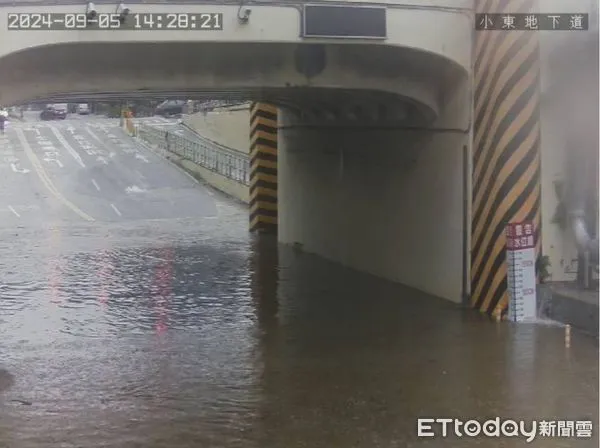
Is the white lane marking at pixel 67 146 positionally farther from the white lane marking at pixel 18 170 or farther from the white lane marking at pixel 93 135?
the white lane marking at pixel 18 170

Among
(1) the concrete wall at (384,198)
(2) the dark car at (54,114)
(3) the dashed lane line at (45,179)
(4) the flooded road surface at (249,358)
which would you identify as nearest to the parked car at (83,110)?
(2) the dark car at (54,114)

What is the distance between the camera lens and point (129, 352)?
10.1 meters

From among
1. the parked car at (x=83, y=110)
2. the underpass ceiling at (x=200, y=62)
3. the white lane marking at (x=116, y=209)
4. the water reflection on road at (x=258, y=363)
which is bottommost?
the water reflection on road at (x=258, y=363)

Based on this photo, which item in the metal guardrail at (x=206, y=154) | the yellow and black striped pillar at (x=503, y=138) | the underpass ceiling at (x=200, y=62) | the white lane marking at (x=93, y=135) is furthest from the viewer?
the white lane marking at (x=93, y=135)

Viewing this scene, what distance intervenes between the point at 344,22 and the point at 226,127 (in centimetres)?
2511

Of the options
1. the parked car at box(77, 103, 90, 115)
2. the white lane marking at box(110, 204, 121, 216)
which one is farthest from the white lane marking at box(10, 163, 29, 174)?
the parked car at box(77, 103, 90, 115)

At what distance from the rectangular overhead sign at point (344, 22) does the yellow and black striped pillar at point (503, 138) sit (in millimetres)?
1461

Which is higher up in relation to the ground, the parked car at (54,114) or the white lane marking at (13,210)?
the parked car at (54,114)

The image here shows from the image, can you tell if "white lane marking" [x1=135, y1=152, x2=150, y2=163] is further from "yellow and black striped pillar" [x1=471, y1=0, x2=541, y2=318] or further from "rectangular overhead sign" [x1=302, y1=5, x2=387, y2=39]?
"rectangular overhead sign" [x1=302, y1=5, x2=387, y2=39]

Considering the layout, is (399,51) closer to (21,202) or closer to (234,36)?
(234,36)

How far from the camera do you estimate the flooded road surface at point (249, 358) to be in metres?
7.53

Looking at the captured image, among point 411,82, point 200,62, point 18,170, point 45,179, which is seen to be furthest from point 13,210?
point 411,82

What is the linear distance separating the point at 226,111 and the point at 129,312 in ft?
82.2

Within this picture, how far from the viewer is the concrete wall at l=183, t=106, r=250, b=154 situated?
33219 millimetres
